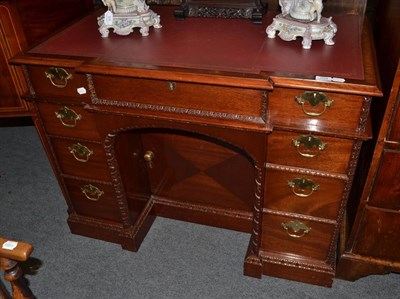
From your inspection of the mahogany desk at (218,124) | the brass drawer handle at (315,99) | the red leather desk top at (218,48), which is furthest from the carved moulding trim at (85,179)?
the brass drawer handle at (315,99)

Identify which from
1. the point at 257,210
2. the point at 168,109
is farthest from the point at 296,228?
the point at 168,109

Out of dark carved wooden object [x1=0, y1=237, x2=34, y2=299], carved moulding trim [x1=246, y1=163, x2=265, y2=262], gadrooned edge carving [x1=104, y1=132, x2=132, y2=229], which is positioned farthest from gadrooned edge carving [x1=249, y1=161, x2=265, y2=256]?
dark carved wooden object [x1=0, y1=237, x2=34, y2=299]

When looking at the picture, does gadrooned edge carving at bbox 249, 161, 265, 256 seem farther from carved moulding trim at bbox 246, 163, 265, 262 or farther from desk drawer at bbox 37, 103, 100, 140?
desk drawer at bbox 37, 103, 100, 140

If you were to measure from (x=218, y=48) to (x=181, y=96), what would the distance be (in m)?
0.27

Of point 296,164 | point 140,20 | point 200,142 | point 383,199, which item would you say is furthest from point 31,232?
point 383,199

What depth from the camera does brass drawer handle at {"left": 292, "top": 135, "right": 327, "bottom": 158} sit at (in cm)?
156

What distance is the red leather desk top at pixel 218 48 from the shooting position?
1510mm

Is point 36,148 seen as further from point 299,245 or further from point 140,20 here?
point 299,245

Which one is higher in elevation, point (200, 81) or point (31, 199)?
point (200, 81)

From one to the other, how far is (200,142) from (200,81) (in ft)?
2.62

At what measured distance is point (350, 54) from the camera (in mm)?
1570

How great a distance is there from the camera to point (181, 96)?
159 centimetres

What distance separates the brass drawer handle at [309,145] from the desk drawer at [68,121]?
3.03 feet

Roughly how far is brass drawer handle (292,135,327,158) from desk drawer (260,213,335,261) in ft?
1.25
